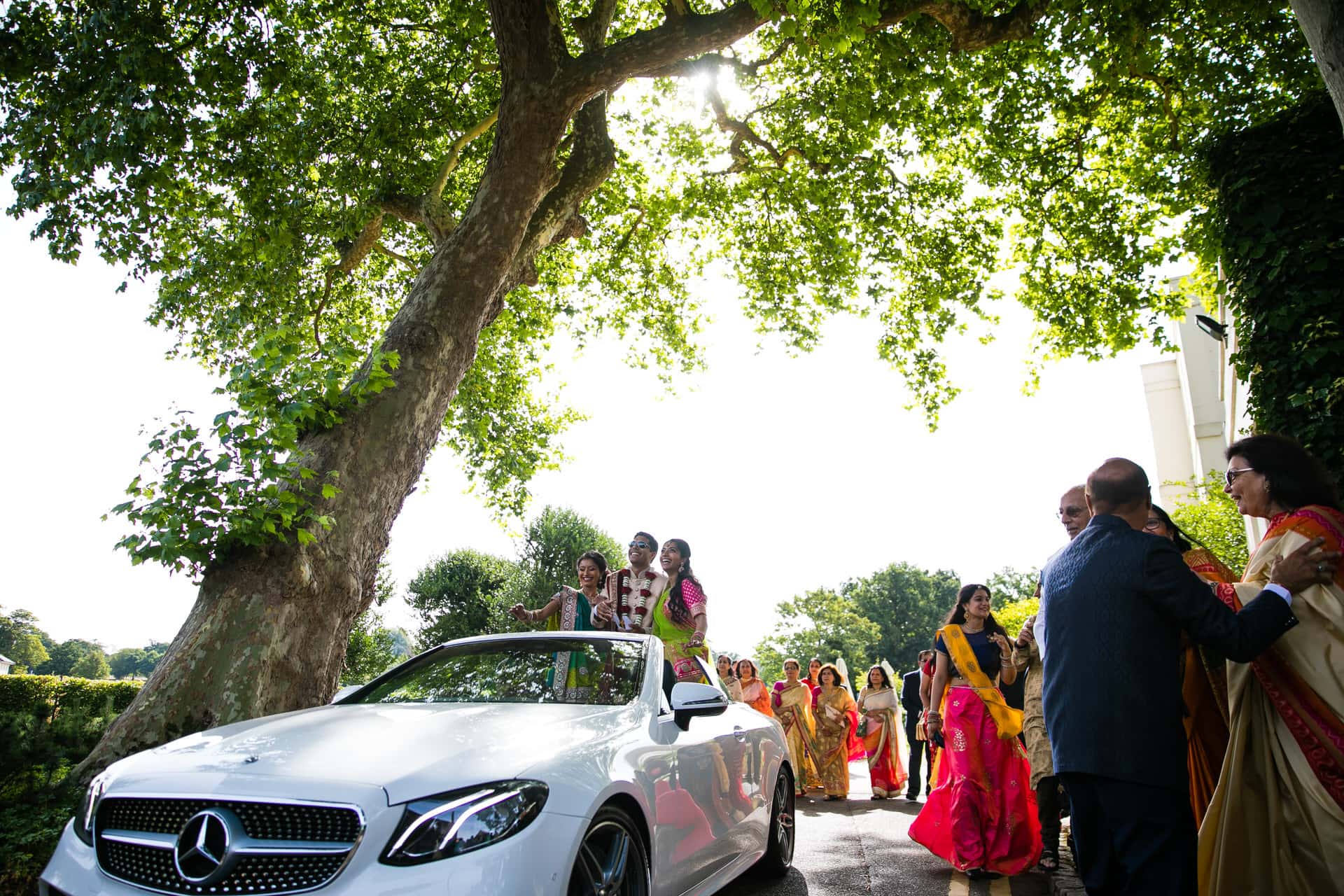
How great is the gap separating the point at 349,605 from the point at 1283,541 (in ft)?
19.5

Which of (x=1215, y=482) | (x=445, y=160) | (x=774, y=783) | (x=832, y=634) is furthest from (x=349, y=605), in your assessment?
(x=832, y=634)

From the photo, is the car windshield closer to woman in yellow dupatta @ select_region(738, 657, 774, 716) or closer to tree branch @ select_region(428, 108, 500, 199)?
tree branch @ select_region(428, 108, 500, 199)

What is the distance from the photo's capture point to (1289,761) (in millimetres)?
3072

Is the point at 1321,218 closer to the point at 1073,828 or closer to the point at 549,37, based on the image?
the point at 1073,828

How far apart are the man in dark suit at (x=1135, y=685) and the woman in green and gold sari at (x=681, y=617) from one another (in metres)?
4.13

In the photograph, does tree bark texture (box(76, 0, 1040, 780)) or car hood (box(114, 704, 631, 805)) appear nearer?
car hood (box(114, 704, 631, 805))

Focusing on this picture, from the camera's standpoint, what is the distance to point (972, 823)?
6156mm

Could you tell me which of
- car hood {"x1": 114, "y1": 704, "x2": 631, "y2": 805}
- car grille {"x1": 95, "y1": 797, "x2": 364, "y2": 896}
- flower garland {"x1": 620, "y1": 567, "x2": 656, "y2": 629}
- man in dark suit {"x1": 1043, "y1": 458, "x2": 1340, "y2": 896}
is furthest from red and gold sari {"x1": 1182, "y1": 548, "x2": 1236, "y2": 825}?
flower garland {"x1": 620, "y1": 567, "x2": 656, "y2": 629}

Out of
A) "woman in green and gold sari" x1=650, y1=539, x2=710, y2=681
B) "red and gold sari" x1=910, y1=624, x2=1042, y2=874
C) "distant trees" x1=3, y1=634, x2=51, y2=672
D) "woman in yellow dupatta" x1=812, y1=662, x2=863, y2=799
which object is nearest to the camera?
"red and gold sari" x1=910, y1=624, x2=1042, y2=874

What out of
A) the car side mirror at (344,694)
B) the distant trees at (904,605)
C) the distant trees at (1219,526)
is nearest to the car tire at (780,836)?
the car side mirror at (344,694)

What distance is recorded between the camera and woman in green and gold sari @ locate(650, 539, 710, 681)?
712 cm

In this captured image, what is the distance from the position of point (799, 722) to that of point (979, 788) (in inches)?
327

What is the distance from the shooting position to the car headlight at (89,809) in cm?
306

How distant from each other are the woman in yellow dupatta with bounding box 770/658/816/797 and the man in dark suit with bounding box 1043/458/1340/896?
1126 centimetres
